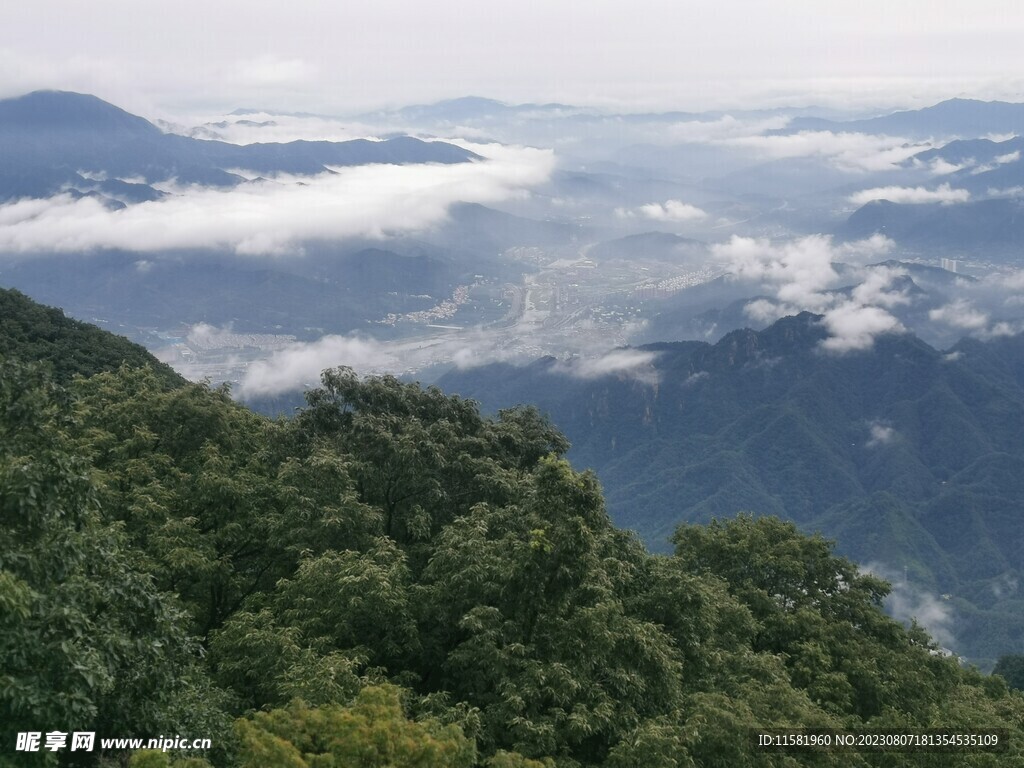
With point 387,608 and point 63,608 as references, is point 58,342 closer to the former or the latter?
point 387,608

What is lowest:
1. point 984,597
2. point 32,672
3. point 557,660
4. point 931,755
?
point 984,597

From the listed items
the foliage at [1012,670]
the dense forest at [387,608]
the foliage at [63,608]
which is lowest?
the foliage at [1012,670]

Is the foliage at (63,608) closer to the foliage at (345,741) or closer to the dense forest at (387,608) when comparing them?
the dense forest at (387,608)

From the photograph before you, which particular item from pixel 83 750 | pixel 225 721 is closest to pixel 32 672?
pixel 83 750

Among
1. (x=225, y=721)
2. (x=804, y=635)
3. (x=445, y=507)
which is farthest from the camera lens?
(x=804, y=635)

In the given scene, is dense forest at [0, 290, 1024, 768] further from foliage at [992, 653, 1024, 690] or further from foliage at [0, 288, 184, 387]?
foliage at [992, 653, 1024, 690]

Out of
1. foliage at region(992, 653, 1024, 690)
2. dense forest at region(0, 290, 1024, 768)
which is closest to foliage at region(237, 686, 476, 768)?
dense forest at region(0, 290, 1024, 768)

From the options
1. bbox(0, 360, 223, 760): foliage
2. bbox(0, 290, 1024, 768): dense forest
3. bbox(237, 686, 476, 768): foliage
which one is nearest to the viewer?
bbox(0, 360, 223, 760): foliage

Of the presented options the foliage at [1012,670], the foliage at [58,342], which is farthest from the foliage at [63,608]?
the foliage at [1012,670]

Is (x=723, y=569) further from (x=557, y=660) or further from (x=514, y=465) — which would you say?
(x=557, y=660)
